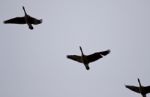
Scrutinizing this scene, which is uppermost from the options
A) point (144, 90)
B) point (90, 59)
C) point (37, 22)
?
point (37, 22)

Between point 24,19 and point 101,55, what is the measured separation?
1279 centimetres

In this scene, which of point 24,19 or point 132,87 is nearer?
point 24,19

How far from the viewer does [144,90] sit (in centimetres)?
6116

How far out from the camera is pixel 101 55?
58.4m

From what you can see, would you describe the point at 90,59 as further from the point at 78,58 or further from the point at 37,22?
the point at 37,22

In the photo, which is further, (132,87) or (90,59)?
(132,87)

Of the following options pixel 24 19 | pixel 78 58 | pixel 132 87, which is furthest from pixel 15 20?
pixel 132 87

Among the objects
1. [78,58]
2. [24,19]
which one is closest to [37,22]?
[24,19]

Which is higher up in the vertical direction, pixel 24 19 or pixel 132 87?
pixel 24 19

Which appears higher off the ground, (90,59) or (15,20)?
(15,20)

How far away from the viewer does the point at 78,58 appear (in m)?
58.8

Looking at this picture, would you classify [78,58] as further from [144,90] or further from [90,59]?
[144,90]

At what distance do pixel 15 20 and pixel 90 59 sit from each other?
42.1 feet

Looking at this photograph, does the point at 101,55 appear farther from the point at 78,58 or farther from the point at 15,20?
the point at 15,20
